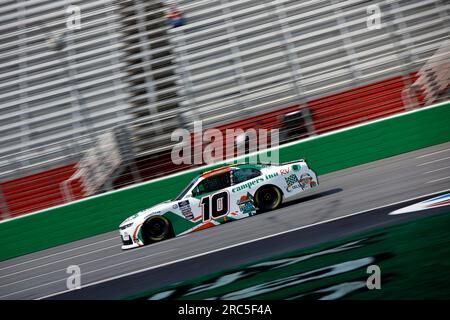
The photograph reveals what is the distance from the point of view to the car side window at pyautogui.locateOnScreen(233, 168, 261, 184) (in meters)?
11.4

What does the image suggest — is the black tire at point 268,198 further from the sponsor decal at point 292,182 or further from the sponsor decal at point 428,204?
the sponsor decal at point 428,204

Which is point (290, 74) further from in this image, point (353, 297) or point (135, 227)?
point (353, 297)

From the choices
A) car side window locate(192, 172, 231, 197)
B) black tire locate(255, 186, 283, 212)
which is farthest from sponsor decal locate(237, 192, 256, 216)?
car side window locate(192, 172, 231, 197)

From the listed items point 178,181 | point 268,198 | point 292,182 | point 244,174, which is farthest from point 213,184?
point 178,181

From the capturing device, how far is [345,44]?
18.6 m

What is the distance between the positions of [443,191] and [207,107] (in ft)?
30.8

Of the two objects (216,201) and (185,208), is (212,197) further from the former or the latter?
(185,208)

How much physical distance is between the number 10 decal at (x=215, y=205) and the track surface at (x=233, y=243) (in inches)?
12.1

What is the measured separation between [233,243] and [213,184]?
2.04 metres

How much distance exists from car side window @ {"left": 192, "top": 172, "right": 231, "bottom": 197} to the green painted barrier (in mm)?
4395

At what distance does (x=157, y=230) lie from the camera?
11.5 m

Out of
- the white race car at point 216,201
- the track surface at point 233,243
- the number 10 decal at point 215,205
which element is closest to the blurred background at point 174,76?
the track surface at point 233,243

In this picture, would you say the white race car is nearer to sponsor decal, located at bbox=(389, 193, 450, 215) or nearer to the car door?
the car door
